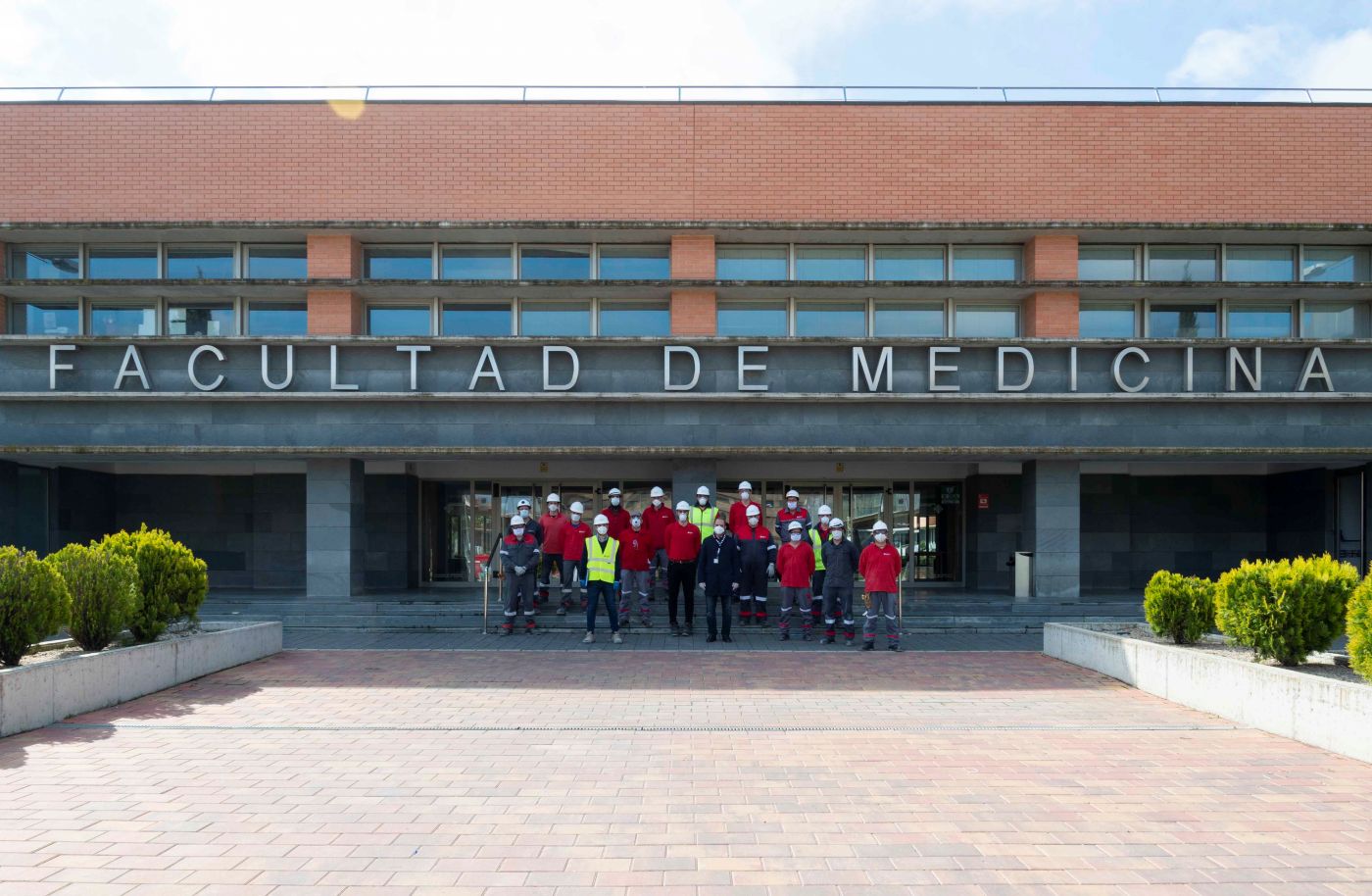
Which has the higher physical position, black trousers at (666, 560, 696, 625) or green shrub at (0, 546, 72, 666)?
green shrub at (0, 546, 72, 666)

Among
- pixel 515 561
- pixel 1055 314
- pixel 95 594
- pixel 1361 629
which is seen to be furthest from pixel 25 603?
pixel 1055 314

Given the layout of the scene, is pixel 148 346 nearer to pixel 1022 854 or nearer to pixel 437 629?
pixel 437 629

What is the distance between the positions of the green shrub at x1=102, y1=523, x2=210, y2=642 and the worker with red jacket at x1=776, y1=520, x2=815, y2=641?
808 centimetres

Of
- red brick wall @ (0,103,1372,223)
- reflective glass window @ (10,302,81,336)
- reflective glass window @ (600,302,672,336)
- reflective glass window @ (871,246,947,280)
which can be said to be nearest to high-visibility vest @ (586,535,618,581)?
reflective glass window @ (600,302,672,336)

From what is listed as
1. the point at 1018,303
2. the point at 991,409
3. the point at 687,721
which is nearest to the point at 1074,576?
the point at 991,409

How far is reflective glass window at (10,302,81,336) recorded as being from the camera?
18109 millimetres

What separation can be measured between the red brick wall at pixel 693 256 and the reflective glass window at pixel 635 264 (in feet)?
2.30

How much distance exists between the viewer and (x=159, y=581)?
34.3 ft

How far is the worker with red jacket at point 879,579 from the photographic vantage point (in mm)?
12836

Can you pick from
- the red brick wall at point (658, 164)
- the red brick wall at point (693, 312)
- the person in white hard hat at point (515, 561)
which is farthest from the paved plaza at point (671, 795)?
the red brick wall at point (658, 164)

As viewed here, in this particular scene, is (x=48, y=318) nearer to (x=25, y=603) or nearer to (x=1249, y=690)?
(x=25, y=603)

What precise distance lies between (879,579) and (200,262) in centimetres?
1512

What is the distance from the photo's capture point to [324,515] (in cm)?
1714

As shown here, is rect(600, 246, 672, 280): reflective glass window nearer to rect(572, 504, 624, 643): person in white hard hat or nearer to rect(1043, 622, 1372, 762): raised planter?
rect(572, 504, 624, 643): person in white hard hat
